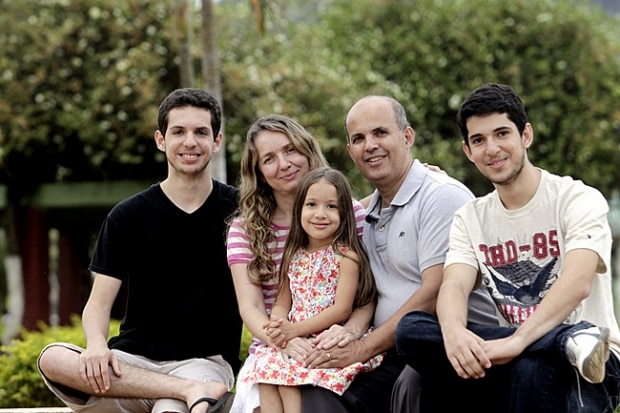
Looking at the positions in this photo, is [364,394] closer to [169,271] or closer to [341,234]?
[341,234]

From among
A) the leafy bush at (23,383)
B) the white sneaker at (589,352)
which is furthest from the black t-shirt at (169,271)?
the leafy bush at (23,383)

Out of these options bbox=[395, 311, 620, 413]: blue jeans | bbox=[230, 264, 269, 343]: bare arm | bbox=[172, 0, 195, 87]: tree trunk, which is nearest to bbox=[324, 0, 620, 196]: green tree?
bbox=[172, 0, 195, 87]: tree trunk

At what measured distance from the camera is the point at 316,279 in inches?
163

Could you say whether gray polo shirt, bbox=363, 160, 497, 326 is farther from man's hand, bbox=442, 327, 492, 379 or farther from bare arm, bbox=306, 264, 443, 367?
man's hand, bbox=442, 327, 492, 379

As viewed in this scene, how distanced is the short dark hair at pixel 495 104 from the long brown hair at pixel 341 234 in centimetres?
64

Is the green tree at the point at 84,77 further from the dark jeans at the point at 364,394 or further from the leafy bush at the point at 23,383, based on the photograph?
the dark jeans at the point at 364,394

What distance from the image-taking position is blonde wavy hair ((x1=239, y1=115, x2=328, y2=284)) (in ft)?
14.1

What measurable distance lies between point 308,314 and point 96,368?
1.03 metres

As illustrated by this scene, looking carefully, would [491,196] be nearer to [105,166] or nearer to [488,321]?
[488,321]

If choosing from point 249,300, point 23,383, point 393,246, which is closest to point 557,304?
point 393,246

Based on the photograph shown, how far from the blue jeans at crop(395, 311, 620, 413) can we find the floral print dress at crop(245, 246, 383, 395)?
1.17 ft

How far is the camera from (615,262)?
23438 mm

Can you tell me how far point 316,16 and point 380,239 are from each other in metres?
12.2

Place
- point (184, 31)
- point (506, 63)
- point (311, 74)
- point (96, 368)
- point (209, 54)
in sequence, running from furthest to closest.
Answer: point (506, 63) → point (311, 74) → point (209, 54) → point (184, 31) → point (96, 368)
